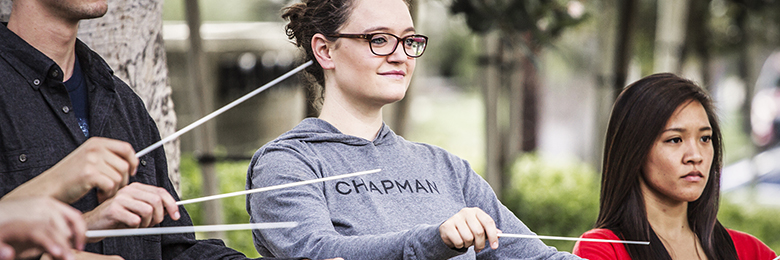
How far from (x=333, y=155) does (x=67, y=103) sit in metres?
0.73

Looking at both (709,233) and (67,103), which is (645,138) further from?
(67,103)

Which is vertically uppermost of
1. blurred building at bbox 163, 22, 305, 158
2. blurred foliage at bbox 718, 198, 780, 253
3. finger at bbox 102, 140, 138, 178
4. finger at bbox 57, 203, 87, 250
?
finger at bbox 102, 140, 138, 178

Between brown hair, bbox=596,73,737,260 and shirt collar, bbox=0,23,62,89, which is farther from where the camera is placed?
brown hair, bbox=596,73,737,260

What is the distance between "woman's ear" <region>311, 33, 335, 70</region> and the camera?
7.43ft

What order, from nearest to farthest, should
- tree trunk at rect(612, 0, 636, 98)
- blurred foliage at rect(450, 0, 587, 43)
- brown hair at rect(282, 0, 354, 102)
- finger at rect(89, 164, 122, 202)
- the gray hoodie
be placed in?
finger at rect(89, 164, 122, 202)
the gray hoodie
brown hair at rect(282, 0, 354, 102)
blurred foliage at rect(450, 0, 587, 43)
tree trunk at rect(612, 0, 636, 98)

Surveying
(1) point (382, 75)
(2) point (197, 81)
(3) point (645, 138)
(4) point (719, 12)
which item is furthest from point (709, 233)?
(4) point (719, 12)

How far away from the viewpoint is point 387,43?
2.20 meters

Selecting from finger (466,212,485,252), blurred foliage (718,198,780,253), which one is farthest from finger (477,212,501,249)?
blurred foliage (718,198,780,253)

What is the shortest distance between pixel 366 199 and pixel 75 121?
81cm

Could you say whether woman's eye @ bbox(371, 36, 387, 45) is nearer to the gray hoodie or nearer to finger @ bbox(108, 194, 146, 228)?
the gray hoodie

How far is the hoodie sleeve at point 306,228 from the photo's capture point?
5.81ft

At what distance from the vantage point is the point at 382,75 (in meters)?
2.19

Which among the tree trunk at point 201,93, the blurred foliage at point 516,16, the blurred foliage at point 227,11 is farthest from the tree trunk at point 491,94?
the blurred foliage at point 227,11

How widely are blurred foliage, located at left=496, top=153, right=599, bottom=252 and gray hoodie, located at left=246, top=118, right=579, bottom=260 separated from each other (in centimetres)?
405
